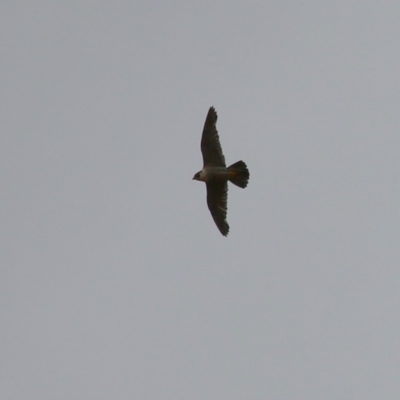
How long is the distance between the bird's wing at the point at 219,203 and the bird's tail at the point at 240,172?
656 mm

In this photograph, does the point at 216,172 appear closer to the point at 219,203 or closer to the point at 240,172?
the point at 240,172

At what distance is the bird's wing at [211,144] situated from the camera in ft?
75.9

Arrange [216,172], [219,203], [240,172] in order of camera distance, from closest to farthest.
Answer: [240,172]
[216,172]
[219,203]

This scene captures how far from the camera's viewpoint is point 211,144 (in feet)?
76.1

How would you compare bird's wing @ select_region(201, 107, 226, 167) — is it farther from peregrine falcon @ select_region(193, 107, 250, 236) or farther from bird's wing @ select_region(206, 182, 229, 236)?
bird's wing @ select_region(206, 182, 229, 236)

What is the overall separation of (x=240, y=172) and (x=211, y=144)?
3.40ft

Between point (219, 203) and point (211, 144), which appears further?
point (219, 203)

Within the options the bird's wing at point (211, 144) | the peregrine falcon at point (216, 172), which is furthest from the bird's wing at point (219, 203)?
the bird's wing at point (211, 144)

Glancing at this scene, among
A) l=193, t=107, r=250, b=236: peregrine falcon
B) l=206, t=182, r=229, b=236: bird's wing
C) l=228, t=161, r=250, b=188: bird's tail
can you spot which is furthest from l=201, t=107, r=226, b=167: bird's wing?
l=206, t=182, r=229, b=236: bird's wing

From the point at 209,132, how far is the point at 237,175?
1.29 meters

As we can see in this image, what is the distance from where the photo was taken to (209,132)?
75.8 ft

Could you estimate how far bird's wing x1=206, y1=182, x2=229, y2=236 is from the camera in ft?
77.5

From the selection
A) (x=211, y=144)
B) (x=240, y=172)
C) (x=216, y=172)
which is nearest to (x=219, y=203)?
(x=216, y=172)

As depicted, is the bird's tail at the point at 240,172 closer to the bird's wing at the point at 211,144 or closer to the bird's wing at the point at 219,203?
the bird's wing at the point at 211,144
